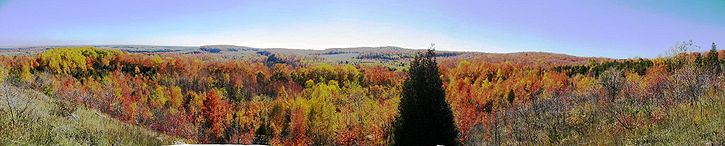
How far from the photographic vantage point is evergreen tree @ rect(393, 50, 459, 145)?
1892 cm

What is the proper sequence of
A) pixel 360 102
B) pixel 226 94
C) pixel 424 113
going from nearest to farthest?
1. pixel 424 113
2. pixel 360 102
3. pixel 226 94

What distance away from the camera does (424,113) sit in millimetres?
→ 19109

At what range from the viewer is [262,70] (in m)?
158

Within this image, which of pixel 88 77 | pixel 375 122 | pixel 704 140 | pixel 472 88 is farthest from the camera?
pixel 88 77

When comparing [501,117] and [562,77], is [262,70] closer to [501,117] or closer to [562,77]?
[562,77]

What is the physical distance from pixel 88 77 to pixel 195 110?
46063mm

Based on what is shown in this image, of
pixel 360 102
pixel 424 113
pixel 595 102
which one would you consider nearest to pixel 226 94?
pixel 360 102

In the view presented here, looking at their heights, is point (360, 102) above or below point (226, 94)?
above

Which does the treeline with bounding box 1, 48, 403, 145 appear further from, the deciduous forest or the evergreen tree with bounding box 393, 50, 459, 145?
the evergreen tree with bounding box 393, 50, 459, 145

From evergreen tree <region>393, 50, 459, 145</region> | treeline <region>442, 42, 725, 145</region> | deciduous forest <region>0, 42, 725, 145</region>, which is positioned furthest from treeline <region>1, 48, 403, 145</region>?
evergreen tree <region>393, 50, 459, 145</region>

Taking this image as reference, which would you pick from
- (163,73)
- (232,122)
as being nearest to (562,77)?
(232,122)

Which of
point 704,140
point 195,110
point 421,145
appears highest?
point 704,140

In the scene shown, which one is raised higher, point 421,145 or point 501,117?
point 421,145

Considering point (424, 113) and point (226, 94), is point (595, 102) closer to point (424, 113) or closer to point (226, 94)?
point (424, 113)
